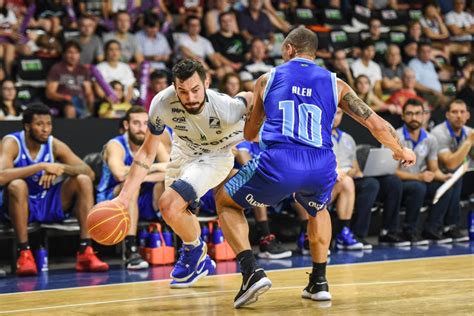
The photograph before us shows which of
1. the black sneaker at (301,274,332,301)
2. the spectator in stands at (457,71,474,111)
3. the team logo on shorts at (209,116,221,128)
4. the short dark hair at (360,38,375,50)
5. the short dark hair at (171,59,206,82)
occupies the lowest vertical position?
the black sneaker at (301,274,332,301)

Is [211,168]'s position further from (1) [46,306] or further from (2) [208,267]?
(1) [46,306]

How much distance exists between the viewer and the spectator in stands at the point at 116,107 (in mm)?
10617

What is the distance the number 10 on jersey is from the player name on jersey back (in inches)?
39.6

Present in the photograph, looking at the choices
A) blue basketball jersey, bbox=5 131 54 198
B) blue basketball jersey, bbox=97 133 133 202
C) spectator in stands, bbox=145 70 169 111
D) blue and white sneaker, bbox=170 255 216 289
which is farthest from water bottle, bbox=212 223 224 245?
blue and white sneaker, bbox=170 255 216 289

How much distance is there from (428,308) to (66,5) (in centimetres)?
801

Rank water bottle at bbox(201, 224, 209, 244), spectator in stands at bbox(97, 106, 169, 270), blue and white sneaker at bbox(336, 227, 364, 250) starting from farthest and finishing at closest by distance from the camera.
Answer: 1. blue and white sneaker at bbox(336, 227, 364, 250)
2. water bottle at bbox(201, 224, 209, 244)
3. spectator in stands at bbox(97, 106, 169, 270)

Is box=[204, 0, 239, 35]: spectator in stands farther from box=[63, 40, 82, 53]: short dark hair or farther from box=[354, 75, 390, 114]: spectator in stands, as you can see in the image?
box=[63, 40, 82, 53]: short dark hair

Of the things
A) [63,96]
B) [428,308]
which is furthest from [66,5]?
[428,308]

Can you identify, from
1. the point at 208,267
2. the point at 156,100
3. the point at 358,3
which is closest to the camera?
the point at 156,100

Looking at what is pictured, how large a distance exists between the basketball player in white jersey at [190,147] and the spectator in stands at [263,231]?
1.94 metres

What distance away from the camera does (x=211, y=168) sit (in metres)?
7.17

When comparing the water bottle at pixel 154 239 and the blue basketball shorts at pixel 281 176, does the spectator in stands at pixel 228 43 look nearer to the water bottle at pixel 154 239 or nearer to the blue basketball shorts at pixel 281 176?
the water bottle at pixel 154 239

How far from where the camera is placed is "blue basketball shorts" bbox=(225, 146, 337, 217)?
5.90m

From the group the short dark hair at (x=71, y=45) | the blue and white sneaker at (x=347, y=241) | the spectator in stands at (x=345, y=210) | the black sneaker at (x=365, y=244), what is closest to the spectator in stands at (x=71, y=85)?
the short dark hair at (x=71, y=45)
